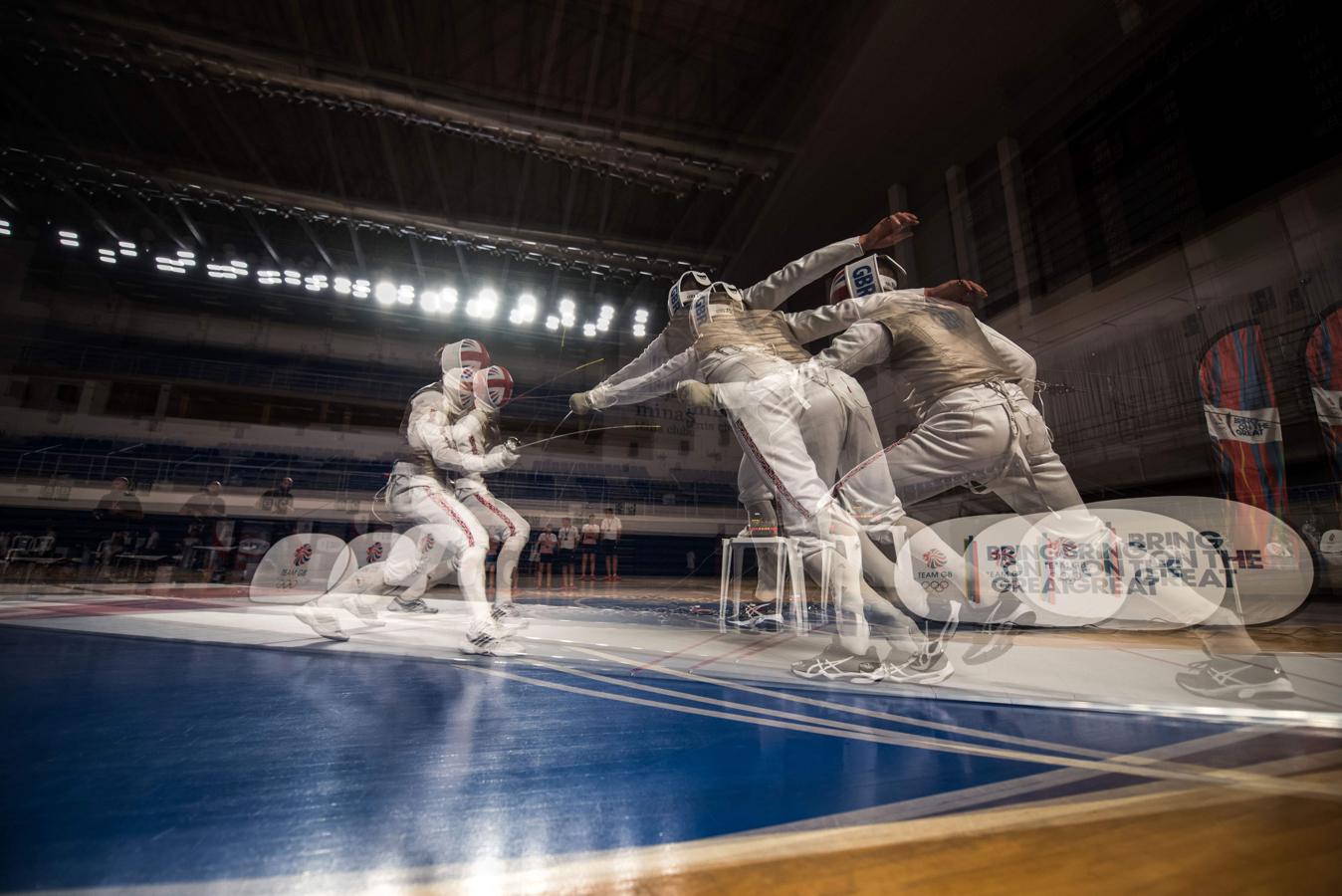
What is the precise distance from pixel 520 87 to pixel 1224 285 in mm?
5833

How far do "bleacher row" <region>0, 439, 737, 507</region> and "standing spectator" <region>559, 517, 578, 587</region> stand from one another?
50 centimetres

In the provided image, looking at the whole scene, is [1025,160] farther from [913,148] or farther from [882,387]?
[882,387]

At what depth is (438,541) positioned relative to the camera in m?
2.11

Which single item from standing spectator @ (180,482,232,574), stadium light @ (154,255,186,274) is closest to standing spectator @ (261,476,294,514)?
standing spectator @ (180,482,232,574)

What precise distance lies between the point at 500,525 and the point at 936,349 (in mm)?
2023

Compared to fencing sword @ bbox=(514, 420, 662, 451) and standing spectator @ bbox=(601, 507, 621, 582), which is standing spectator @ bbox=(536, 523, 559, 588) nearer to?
standing spectator @ bbox=(601, 507, 621, 582)

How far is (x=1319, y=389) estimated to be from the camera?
2.00 m

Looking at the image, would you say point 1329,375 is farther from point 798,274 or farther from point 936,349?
point 798,274

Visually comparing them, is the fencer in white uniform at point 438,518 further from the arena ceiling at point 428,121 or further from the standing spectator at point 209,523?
the standing spectator at point 209,523

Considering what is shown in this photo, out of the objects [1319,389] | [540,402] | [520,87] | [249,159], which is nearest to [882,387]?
[1319,389]

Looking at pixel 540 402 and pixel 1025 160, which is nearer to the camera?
pixel 1025 160

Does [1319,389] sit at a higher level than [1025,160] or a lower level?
lower

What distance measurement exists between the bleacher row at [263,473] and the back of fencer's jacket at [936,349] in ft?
8.57

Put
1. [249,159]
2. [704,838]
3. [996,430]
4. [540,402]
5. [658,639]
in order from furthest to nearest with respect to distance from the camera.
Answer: [249,159]
[540,402]
[658,639]
[996,430]
[704,838]
